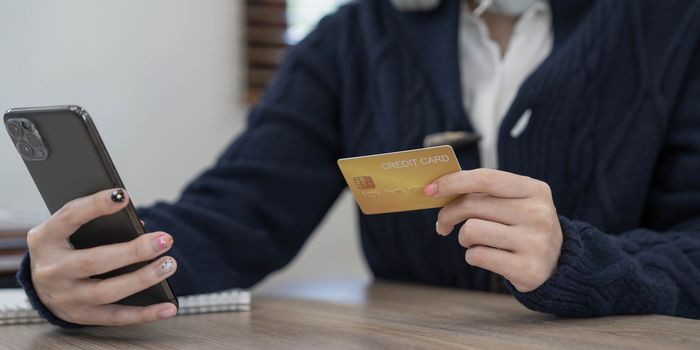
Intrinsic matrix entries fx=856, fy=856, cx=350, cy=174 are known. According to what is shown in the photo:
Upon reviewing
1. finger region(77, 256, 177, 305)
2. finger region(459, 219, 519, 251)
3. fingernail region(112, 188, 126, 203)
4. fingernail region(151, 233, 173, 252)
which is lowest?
finger region(77, 256, 177, 305)

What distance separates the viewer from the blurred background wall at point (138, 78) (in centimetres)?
206

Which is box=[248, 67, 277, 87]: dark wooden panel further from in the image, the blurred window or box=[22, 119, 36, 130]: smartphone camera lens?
box=[22, 119, 36, 130]: smartphone camera lens

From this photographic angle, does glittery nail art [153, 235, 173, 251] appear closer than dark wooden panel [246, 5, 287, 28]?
Yes

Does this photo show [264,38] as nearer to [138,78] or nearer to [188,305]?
[138,78]

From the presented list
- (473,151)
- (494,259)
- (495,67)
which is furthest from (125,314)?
(495,67)

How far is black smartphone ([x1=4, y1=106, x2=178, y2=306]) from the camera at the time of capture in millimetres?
800

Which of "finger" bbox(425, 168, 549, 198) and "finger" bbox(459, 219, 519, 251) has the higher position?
"finger" bbox(425, 168, 549, 198)

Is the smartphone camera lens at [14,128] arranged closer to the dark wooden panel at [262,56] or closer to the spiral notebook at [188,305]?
the spiral notebook at [188,305]

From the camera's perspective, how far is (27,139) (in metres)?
0.85

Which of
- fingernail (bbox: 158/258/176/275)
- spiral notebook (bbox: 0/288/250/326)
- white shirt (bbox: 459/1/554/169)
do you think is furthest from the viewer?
white shirt (bbox: 459/1/554/169)

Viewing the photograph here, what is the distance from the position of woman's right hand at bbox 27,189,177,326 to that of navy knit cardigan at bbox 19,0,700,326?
1.7 inches

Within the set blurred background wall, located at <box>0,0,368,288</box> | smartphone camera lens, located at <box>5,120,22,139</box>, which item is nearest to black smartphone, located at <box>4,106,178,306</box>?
smartphone camera lens, located at <box>5,120,22,139</box>

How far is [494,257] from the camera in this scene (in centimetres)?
84

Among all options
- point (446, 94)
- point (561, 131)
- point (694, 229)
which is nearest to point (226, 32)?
point (446, 94)
